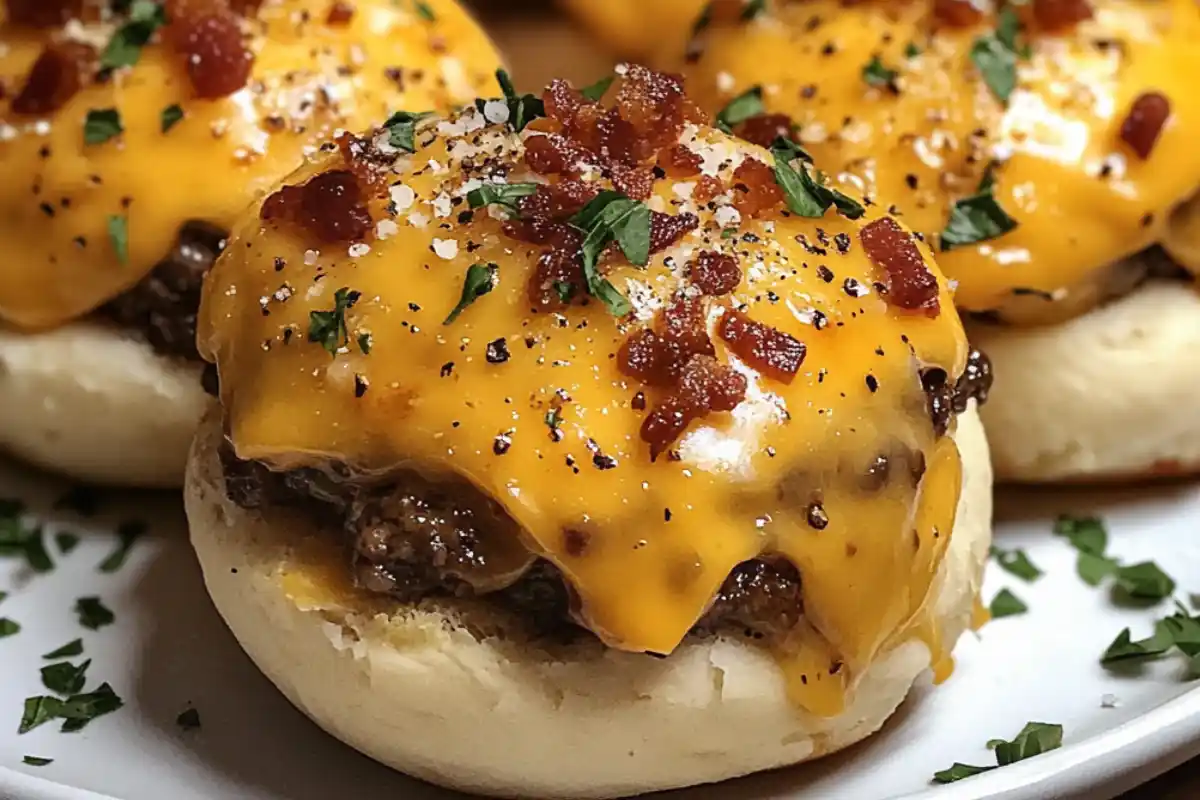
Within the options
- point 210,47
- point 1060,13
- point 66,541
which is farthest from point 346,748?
point 1060,13

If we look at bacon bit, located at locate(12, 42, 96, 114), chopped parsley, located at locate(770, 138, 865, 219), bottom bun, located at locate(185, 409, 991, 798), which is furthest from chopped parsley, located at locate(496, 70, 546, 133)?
bacon bit, located at locate(12, 42, 96, 114)

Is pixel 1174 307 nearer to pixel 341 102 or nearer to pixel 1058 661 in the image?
pixel 1058 661

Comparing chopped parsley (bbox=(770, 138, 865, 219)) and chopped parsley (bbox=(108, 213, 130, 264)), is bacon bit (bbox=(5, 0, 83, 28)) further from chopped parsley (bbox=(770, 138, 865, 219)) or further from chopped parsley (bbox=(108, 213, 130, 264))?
chopped parsley (bbox=(770, 138, 865, 219))

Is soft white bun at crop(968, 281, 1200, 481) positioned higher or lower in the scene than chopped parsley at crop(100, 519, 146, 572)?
higher

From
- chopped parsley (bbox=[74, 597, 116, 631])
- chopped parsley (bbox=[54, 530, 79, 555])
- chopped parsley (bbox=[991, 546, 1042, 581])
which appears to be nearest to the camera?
chopped parsley (bbox=[74, 597, 116, 631])

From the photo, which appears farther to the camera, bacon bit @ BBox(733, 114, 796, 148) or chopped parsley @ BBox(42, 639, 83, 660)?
bacon bit @ BBox(733, 114, 796, 148)

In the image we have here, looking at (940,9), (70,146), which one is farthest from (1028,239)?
(70,146)

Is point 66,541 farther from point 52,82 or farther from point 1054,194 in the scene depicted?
point 1054,194

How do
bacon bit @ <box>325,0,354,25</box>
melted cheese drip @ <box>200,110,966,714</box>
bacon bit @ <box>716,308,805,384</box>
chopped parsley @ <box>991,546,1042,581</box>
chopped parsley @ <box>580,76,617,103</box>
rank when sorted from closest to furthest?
melted cheese drip @ <box>200,110,966,714</box> → bacon bit @ <box>716,308,805,384</box> → chopped parsley @ <box>580,76,617,103</box> → chopped parsley @ <box>991,546,1042,581</box> → bacon bit @ <box>325,0,354,25</box>
